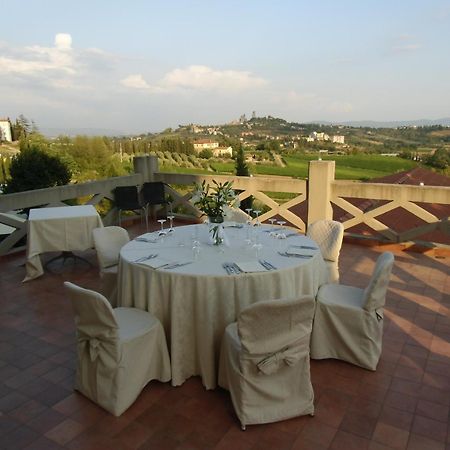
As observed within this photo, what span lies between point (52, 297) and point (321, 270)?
3035 millimetres

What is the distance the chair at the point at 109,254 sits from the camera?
12.2ft

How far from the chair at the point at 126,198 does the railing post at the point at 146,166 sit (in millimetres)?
740

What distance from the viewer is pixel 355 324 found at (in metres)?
2.90

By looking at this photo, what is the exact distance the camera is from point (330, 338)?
2.98 metres

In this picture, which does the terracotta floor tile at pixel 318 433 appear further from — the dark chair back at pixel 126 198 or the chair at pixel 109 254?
the dark chair back at pixel 126 198

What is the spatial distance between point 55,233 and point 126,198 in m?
2.36

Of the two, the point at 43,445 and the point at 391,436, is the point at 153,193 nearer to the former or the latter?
the point at 43,445

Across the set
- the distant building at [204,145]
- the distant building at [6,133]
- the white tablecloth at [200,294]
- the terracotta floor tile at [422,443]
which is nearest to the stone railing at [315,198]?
the white tablecloth at [200,294]

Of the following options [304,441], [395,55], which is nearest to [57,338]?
[304,441]

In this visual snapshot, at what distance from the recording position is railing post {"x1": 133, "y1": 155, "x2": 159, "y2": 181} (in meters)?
7.81

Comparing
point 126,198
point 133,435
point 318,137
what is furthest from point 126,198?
point 318,137

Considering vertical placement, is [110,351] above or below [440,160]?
below

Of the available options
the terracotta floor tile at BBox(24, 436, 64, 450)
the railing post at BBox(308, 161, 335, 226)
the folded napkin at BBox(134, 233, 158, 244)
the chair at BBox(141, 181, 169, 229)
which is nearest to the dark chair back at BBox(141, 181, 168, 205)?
the chair at BBox(141, 181, 169, 229)

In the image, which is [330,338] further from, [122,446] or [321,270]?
[122,446]
